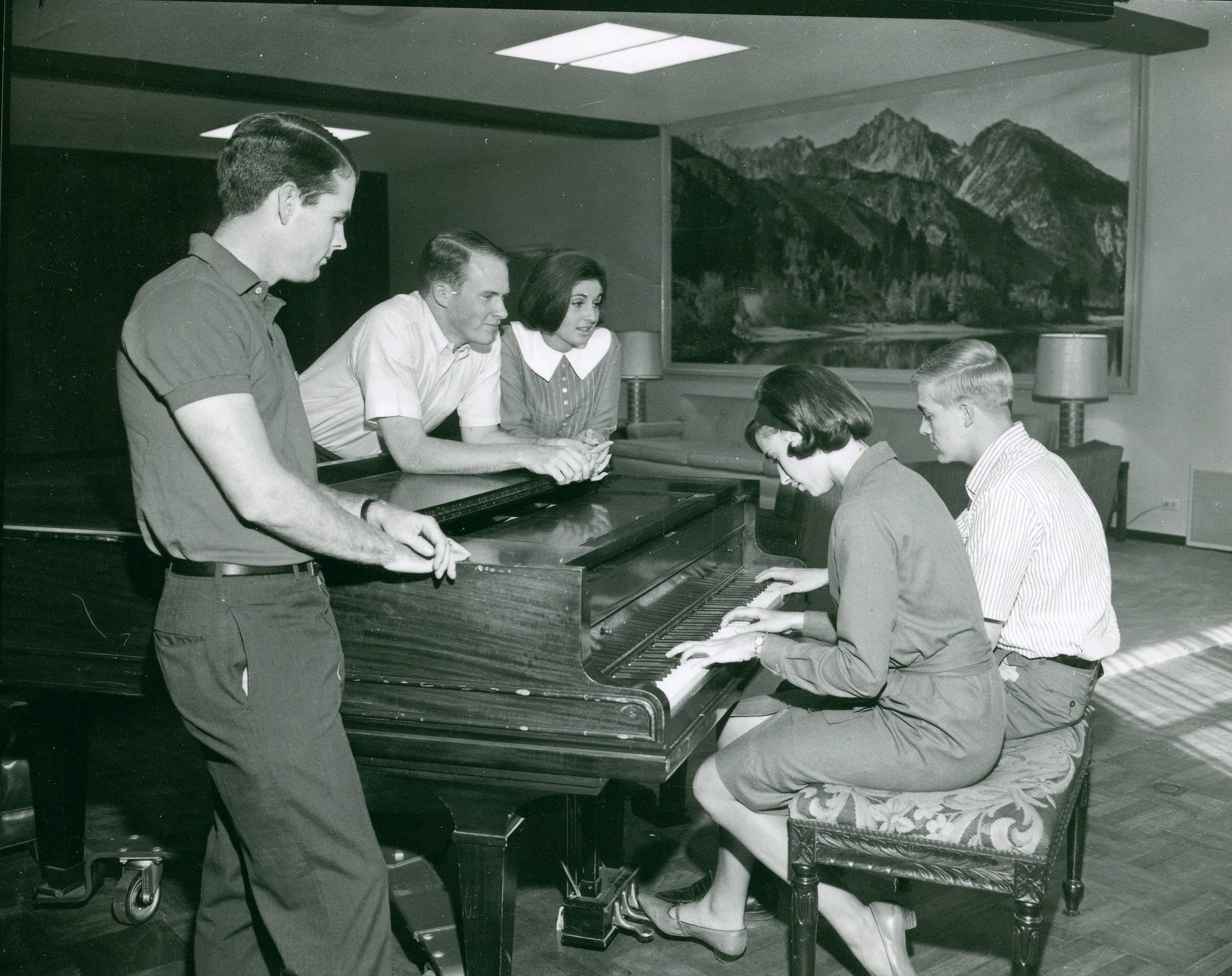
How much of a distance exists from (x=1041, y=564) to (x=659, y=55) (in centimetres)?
662

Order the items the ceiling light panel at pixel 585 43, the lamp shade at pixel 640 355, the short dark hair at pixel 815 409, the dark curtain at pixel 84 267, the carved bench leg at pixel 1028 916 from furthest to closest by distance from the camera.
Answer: the dark curtain at pixel 84 267
the lamp shade at pixel 640 355
the ceiling light panel at pixel 585 43
the short dark hair at pixel 815 409
the carved bench leg at pixel 1028 916

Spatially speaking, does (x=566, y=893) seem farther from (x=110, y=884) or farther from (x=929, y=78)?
(x=929, y=78)

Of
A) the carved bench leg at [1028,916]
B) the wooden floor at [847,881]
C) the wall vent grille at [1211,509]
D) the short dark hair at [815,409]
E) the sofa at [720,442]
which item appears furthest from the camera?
the sofa at [720,442]

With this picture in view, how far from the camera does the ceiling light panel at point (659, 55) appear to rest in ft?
26.0

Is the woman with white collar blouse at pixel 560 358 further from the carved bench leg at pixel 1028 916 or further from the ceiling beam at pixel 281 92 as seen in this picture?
the ceiling beam at pixel 281 92

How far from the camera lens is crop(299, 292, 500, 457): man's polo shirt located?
2.82 meters

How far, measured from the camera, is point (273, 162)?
1.75 m

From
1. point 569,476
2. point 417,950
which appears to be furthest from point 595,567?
point 417,950

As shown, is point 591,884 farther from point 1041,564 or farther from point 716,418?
point 716,418

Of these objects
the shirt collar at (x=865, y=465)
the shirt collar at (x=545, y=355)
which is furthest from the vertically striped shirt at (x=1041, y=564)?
the shirt collar at (x=545, y=355)

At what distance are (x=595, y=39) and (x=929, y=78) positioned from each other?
2.72 meters

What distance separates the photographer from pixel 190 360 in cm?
167

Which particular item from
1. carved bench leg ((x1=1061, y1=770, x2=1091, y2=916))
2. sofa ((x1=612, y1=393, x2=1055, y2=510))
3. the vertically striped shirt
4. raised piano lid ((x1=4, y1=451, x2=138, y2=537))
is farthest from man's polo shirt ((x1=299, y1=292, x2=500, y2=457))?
sofa ((x1=612, y1=393, x2=1055, y2=510))

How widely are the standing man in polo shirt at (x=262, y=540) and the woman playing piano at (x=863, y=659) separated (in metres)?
0.68
